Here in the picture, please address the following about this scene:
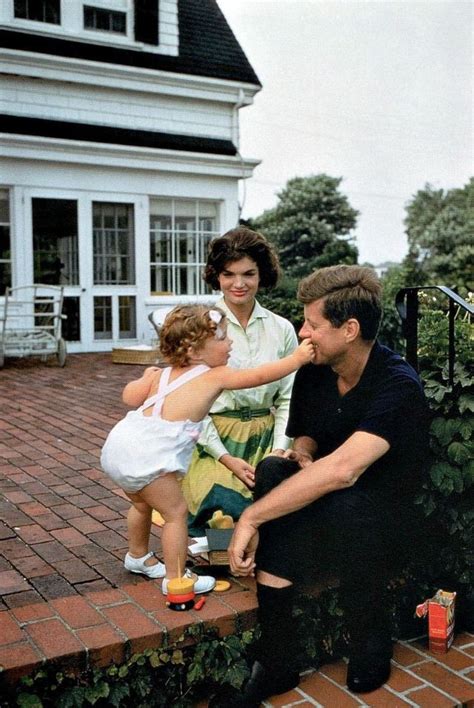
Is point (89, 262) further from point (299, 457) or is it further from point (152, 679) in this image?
point (152, 679)

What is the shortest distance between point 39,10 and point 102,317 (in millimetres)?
4510

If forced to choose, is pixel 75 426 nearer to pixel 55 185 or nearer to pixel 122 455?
pixel 122 455

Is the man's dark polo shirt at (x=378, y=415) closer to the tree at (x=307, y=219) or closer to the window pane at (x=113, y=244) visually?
the window pane at (x=113, y=244)

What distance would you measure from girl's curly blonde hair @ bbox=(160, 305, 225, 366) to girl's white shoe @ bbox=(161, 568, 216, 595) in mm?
785

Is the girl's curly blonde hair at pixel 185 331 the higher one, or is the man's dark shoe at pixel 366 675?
the girl's curly blonde hair at pixel 185 331

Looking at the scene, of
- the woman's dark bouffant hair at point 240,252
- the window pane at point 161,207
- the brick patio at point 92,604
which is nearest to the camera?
the brick patio at point 92,604

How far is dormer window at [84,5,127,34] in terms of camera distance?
11141mm

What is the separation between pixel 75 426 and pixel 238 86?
8.08m

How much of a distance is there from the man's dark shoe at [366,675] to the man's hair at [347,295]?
113 cm

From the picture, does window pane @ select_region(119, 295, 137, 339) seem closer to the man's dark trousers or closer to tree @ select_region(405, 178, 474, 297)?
the man's dark trousers

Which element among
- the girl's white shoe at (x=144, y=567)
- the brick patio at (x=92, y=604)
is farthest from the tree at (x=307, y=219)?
the girl's white shoe at (x=144, y=567)

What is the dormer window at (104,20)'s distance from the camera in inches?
439

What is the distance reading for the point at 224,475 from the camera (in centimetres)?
308

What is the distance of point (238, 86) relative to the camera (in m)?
12.0
